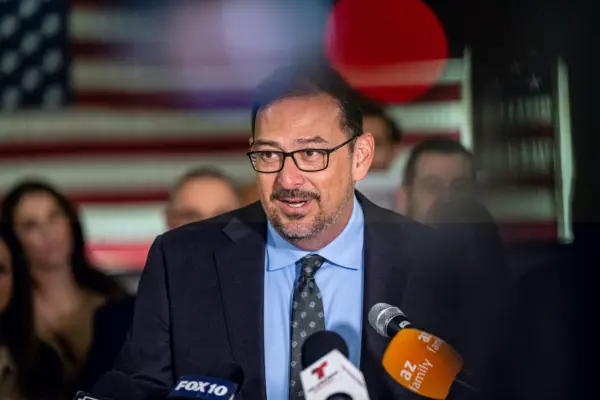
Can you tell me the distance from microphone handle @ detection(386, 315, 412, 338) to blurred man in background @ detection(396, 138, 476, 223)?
2.22 feet

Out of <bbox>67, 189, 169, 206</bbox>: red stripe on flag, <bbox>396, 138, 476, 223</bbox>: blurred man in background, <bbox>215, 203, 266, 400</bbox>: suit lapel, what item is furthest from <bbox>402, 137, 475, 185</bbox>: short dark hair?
Answer: <bbox>67, 189, 169, 206</bbox>: red stripe on flag

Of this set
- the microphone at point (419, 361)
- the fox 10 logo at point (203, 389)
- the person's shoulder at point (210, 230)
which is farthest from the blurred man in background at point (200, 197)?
the microphone at point (419, 361)

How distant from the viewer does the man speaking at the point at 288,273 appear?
157 centimetres

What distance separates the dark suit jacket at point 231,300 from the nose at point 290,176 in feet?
0.68

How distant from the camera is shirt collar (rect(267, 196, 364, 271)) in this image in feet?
5.33

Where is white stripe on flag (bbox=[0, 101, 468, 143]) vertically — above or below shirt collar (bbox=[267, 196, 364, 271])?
above

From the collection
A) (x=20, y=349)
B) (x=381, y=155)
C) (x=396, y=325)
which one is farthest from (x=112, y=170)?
(x=396, y=325)

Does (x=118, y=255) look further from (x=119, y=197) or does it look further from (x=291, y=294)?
(x=291, y=294)

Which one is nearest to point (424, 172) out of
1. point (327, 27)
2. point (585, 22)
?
point (327, 27)

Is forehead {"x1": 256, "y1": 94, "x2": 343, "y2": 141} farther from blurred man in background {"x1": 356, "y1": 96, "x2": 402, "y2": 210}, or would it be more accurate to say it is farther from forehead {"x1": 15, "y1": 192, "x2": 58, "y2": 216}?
forehead {"x1": 15, "y1": 192, "x2": 58, "y2": 216}

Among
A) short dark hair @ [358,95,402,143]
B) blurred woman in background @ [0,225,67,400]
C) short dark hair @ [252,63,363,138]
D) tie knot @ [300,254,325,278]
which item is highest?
short dark hair @ [252,63,363,138]

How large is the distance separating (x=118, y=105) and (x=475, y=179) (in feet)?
3.50

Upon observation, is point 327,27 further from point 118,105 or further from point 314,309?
point 314,309

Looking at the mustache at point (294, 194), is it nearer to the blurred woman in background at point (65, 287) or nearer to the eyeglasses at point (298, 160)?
the eyeglasses at point (298, 160)
